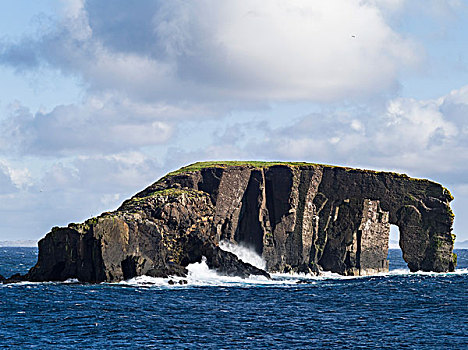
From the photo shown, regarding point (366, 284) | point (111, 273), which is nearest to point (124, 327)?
point (111, 273)

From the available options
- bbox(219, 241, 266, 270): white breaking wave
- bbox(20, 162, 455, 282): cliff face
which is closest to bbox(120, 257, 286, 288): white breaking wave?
bbox(20, 162, 455, 282): cliff face

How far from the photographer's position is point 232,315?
5919 centimetres

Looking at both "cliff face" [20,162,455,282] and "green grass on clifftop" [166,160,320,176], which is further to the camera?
"green grass on clifftop" [166,160,320,176]

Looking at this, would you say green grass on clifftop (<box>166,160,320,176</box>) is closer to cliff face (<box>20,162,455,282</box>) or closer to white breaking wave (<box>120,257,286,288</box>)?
cliff face (<box>20,162,455,282</box>)

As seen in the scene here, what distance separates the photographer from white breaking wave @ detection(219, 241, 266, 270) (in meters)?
103

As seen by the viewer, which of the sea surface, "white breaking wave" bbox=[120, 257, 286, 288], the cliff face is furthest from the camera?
the cliff face

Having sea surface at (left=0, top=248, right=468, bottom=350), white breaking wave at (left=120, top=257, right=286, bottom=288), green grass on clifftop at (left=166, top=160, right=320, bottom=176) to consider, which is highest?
green grass on clifftop at (left=166, top=160, right=320, bottom=176)

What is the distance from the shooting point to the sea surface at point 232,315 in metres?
48.0

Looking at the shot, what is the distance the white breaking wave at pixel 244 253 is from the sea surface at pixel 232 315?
1630 centimetres

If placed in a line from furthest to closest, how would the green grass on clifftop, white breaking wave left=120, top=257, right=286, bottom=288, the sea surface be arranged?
the green grass on clifftop
white breaking wave left=120, top=257, right=286, bottom=288
the sea surface

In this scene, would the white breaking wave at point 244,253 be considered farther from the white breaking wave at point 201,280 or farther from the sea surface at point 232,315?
the sea surface at point 232,315

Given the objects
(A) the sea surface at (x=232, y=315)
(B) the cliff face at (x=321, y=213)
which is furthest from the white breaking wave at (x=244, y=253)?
(A) the sea surface at (x=232, y=315)

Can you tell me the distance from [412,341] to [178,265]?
45.5m

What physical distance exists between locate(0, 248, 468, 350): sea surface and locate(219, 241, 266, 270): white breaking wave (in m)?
16.3
